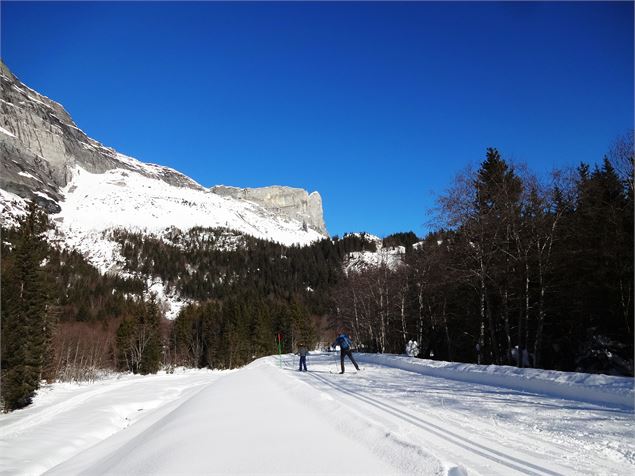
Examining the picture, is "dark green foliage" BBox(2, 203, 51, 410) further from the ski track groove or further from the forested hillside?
the ski track groove

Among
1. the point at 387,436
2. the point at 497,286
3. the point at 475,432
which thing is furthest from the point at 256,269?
the point at 387,436

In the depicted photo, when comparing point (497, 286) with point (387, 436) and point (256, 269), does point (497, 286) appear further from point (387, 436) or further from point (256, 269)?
point (256, 269)

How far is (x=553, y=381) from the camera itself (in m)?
10.8

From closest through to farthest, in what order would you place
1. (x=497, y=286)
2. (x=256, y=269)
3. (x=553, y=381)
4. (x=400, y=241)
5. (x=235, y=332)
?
(x=553, y=381) < (x=497, y=286) < (x=235, y=332) < (x=400, y=241) < (x=256, y=269)

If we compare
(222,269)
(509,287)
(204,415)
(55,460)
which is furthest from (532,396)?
(222,269)

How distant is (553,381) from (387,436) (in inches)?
285

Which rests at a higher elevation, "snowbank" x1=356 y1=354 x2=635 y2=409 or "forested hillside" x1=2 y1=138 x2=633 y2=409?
"forested hillside" x1=2 y1=138 x2=633 y2=409

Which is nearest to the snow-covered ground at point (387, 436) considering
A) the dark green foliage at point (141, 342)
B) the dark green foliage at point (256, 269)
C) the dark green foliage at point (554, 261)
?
the dark green foliage at point (554, 261)

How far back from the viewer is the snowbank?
9.03m

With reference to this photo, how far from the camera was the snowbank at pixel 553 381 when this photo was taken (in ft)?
29.6

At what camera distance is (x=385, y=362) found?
2430cm

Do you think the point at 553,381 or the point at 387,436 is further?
the point at 553,381

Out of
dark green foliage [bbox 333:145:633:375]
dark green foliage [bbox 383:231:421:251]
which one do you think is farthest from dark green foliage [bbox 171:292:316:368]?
dark green foliage [bbox 333:145:633:375]

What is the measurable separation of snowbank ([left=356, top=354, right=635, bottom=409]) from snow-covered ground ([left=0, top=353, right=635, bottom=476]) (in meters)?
0.03
